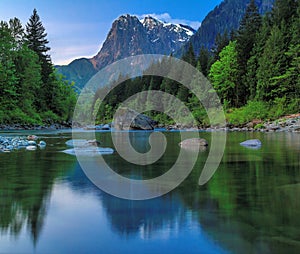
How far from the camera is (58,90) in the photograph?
60188mm

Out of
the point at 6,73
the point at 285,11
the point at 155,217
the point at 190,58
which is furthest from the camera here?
the point at 190,58

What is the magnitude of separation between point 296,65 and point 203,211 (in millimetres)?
38915

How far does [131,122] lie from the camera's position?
5412cm

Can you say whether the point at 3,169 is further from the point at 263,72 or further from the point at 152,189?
the point at 263,72

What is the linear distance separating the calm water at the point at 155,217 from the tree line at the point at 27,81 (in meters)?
35.0

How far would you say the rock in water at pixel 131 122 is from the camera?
53066 mm

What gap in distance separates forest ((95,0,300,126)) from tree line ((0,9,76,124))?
24.6m

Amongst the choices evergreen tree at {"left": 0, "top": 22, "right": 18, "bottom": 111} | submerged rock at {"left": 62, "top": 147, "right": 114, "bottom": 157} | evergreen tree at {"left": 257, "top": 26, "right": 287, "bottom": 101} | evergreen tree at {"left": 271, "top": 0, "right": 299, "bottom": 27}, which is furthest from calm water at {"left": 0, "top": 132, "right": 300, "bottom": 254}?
evergreen tree at {"left": 271, "top": 0, "right": 299, "bottom": 27}

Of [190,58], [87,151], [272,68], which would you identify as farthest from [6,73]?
[190,58]

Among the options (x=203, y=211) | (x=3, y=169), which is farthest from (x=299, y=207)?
(x=3, y=169)

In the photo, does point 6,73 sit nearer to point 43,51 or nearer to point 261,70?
point 43,51

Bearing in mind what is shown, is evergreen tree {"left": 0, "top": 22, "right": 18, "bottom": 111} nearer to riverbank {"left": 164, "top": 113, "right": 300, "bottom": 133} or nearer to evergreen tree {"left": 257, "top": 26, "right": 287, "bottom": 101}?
riverbank {"left": 164, "top": 113, "right": 300, "bottom": 133}

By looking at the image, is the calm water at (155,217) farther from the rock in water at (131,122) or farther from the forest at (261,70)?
the rock in water at (131,122)

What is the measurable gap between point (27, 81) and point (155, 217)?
45400 mm
